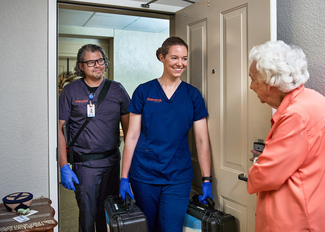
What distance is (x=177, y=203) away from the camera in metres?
1.70

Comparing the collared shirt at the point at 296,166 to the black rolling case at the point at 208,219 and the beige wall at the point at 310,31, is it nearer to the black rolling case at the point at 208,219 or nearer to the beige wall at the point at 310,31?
the beige wall at the point at 310,31

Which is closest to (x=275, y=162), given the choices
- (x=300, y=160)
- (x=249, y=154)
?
(x=300, y=160)

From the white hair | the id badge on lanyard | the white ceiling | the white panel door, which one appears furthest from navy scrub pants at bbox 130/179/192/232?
the white ceiling

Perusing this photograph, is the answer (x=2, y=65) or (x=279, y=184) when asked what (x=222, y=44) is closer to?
(x=279, y=184)

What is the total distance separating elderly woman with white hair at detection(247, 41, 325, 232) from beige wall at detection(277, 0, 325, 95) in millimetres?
333

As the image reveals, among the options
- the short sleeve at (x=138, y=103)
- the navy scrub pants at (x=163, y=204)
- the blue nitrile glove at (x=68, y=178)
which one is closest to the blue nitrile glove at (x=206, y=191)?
the navy scrub pants at (x=163, y=204)

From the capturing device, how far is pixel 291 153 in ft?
3.32

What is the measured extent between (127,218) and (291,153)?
1.00 m

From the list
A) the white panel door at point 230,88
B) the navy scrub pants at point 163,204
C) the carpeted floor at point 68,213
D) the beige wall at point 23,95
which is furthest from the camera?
the carpeted floor at point 68,213

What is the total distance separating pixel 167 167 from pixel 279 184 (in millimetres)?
778

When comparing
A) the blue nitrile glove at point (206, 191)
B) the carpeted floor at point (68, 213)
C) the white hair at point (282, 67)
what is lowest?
the carpeted floor at point (68, 213)

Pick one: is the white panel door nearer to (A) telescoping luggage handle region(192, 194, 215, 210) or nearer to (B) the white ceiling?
(A) telescoping luggage handle region(192, 194, 215, 210)

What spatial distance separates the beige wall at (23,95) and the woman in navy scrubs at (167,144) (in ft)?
1.95

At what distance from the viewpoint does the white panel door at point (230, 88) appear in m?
1.53
